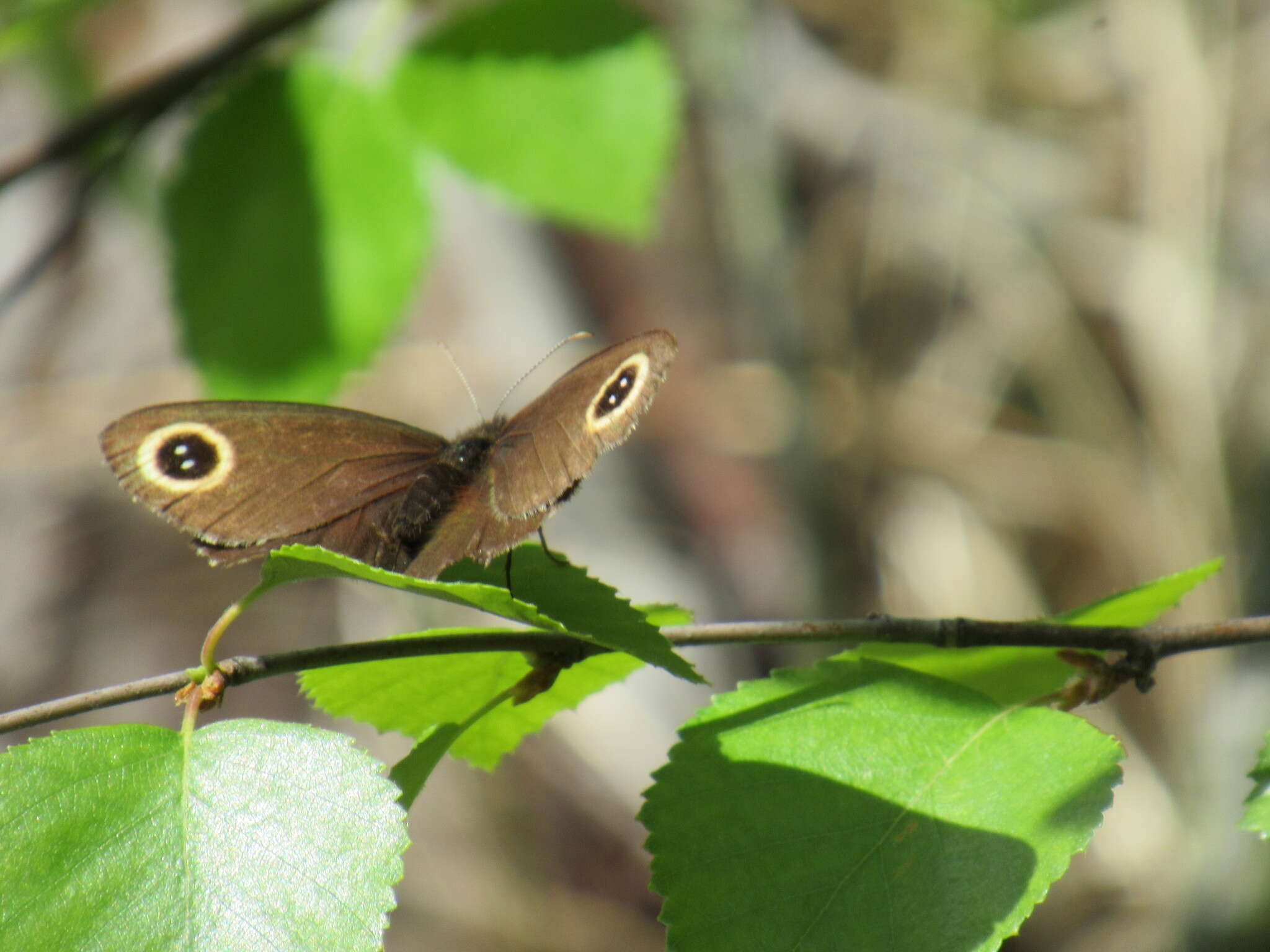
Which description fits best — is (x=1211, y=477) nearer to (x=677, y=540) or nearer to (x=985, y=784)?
(x=677, y=540)

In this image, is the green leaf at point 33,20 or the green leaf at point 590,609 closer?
the green leaf at point 590,609

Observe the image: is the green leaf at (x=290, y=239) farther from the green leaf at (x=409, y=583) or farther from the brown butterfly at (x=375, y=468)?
the green leaf at (x=409, y=583)

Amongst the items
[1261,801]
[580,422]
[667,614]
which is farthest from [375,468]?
A: [1261,801]

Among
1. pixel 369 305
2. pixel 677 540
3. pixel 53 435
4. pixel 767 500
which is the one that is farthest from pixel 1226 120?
pixel 53 435

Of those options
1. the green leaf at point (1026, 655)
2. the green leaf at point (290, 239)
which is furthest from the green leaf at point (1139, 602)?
the green leaf at point (290, 239)

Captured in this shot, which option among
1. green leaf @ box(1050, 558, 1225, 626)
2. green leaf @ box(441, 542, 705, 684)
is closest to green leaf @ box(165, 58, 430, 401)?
green leaf @ box(441, 542, 705, 684)
